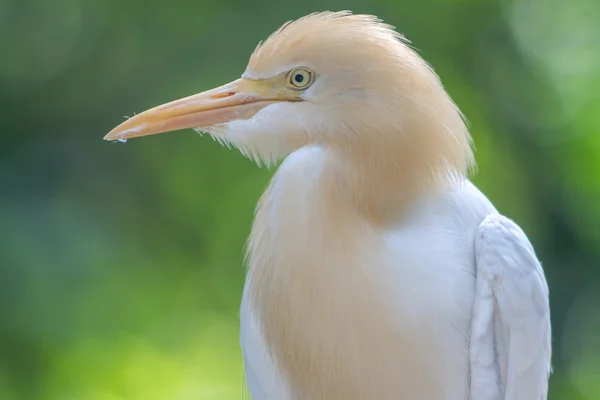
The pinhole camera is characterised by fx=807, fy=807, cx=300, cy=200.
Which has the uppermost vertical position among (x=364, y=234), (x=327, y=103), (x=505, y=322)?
(x=327, y=103)

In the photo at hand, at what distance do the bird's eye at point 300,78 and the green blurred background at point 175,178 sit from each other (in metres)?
1.34

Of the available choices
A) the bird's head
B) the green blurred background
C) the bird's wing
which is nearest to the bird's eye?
the bird's head

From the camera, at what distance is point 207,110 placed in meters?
1.11

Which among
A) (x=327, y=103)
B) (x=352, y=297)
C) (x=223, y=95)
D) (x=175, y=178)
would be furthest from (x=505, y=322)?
(x=175, y=178)

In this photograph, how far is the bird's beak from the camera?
1.08m

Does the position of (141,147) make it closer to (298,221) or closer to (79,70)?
(79,70)

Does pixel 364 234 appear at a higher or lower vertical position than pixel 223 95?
lower

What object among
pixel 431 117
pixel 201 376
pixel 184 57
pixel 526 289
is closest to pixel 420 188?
pixel 431 117

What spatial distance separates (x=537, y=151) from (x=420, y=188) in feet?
6.12

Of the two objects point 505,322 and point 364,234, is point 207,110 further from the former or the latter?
point 505,322

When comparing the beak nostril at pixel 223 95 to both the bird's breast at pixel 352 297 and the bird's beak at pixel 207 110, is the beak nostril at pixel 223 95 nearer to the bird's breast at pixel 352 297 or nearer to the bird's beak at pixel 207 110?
the bird's beak at pixel 207 110

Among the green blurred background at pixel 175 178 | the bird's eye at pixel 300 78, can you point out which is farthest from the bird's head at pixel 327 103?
the green blurred background at pixel 175 178

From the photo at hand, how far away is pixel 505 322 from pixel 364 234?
0.75 feet

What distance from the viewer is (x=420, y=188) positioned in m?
1.10
